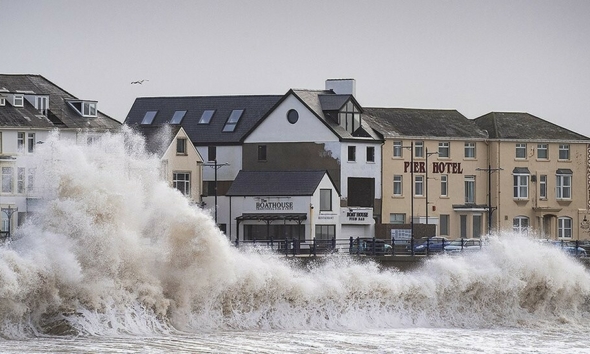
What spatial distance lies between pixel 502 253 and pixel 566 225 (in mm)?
33792

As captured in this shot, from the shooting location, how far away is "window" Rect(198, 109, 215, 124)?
88438 mm

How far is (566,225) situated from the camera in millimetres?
91875

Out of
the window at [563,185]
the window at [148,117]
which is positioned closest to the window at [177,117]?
the window at [148,117]

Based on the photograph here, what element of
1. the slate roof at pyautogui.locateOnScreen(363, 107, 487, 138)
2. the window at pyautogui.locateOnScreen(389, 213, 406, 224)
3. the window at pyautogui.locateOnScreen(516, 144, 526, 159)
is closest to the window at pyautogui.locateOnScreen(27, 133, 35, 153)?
the slate roof at pyautogui.locateOnScreen(363, 107, 487, 138)

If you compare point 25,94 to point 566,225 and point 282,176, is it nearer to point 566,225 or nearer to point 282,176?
point 282,176

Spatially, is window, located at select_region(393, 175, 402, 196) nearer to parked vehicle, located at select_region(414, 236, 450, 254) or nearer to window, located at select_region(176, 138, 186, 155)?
window, located at select_region(176, 138, 186, 155)

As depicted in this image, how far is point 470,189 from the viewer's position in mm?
90500

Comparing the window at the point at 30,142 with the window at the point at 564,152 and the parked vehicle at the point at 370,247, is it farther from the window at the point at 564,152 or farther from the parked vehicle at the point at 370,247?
the window at the point at 564,152

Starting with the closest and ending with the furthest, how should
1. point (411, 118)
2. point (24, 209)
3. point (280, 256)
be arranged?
1. point (280, 256)
2. point (24, 209)
3. point (411, 118)

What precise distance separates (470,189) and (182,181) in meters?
18.1

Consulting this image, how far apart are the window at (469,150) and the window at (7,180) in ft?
89.9

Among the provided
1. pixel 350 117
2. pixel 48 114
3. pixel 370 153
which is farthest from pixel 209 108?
pixel 48 114

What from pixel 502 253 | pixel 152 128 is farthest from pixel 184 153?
pixel 502 253

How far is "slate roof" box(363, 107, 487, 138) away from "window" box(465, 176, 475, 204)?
2568 millimetres
